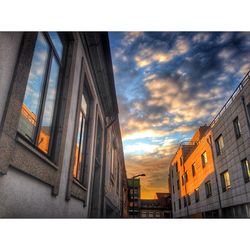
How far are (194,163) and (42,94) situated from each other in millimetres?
23738

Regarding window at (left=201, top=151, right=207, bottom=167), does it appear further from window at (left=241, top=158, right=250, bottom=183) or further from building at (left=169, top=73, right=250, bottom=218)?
window at (left=241, top=158, right=250, bottom=183)

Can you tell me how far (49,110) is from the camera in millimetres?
4863

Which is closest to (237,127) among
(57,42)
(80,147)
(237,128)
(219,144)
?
(237,128)

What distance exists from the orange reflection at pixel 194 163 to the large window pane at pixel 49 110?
1688 cm

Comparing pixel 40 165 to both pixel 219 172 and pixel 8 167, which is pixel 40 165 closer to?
pixel 8 167

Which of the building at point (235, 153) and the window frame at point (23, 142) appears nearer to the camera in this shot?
the window frame at point (23, 142)

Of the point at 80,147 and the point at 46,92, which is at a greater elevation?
the point at 46,92

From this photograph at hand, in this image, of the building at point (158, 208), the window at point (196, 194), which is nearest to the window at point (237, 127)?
the window at point (196, 194)

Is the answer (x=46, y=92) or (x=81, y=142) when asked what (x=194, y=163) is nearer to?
(x=81, y=142)

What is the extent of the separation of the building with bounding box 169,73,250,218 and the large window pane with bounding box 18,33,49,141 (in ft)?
38.1

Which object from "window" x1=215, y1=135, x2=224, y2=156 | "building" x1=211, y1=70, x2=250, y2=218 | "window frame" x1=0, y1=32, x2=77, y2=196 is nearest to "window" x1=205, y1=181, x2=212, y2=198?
"building" x1=211, y1=70, x2=250, y2=218

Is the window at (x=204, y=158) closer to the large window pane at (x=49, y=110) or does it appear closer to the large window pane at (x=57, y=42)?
the large window pane at (x=57, y=42)

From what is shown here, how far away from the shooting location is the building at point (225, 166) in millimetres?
13135

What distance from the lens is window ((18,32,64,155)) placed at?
3784 mm
